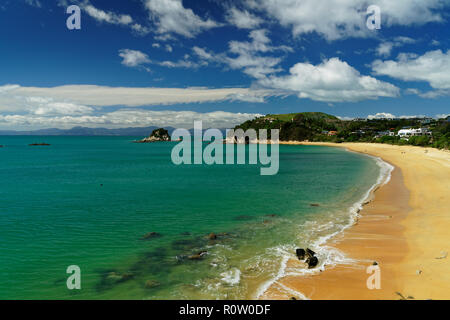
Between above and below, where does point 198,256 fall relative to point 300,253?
below

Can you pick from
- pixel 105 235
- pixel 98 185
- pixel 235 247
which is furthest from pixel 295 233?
pixel 98 185

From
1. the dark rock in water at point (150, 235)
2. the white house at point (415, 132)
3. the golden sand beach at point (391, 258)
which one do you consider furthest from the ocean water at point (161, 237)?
the white house at point (415, 132)

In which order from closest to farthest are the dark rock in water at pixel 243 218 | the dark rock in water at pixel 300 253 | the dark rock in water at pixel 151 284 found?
1. the dark rock in water at pixel 151 284
2. the dark rock in water at pixel 300 253
3. the dark rock in water at pixel 243 218

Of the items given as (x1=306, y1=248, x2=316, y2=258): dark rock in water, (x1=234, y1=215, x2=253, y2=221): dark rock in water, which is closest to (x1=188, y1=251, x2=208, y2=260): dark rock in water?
(x1=306, y1=248, x2=316, y2=258): dark rock in water

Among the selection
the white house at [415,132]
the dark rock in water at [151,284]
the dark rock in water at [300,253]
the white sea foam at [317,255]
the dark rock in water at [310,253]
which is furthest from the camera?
the white house at [415,132]

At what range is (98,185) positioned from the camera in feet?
136

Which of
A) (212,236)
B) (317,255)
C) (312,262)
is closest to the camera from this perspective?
(312,262)

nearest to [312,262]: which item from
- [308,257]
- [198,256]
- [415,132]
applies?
[308,257]

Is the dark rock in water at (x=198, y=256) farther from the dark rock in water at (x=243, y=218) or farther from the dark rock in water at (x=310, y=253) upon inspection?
the dark rock in water at (x=243, y=218)

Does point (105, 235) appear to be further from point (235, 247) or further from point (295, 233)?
point (295, 233)

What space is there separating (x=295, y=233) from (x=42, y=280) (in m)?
15.8

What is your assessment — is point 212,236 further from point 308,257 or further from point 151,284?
point 308,257

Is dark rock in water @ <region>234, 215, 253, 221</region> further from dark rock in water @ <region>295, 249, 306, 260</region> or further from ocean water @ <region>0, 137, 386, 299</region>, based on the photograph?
dark rock in water @ <region>295, 249, 306, 260</region>
